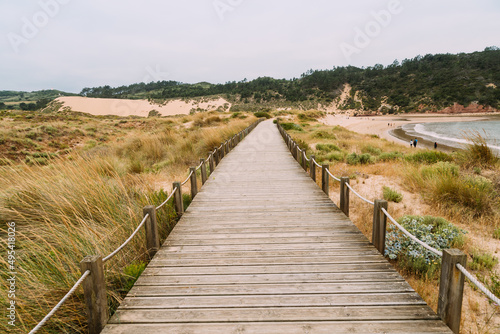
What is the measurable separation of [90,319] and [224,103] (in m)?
81.0

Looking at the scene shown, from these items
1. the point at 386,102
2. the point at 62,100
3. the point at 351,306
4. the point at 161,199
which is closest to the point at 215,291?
the point at 351,306

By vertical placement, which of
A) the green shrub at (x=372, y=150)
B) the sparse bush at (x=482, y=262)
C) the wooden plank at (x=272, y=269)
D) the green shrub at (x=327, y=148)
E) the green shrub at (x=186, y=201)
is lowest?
the green shrub at (x=372, y=150)

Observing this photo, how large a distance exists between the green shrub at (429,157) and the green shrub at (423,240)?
6.74 meters

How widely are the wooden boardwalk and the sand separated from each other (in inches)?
2851

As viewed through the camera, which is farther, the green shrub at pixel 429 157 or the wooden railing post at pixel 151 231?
the green shrub at pixel 429 157

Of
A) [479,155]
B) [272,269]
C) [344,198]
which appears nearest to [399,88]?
[479,155]

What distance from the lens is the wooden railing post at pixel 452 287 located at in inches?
89.1

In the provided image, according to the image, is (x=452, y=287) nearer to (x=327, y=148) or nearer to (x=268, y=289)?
(x=268, y=289)

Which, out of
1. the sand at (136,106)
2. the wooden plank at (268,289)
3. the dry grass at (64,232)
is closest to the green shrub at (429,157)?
the wooden plank at (268,289)

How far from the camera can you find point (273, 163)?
1023 centimetres

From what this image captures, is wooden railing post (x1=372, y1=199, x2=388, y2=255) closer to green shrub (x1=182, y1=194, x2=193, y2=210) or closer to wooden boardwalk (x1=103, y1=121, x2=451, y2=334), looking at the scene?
wooden boardwalk (x1=103, y1=121, x2=451, y2=334)

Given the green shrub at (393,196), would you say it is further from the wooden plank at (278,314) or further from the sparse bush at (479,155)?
the wooden plank at (278,314)

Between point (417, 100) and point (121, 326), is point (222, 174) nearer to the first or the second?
point (121, 326)

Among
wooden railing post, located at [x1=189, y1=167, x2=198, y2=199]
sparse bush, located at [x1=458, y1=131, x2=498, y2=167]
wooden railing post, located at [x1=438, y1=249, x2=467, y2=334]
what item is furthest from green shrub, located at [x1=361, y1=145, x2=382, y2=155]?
wooden railing post, located at [x1=438, y1=249, x2=467, y2=334]
